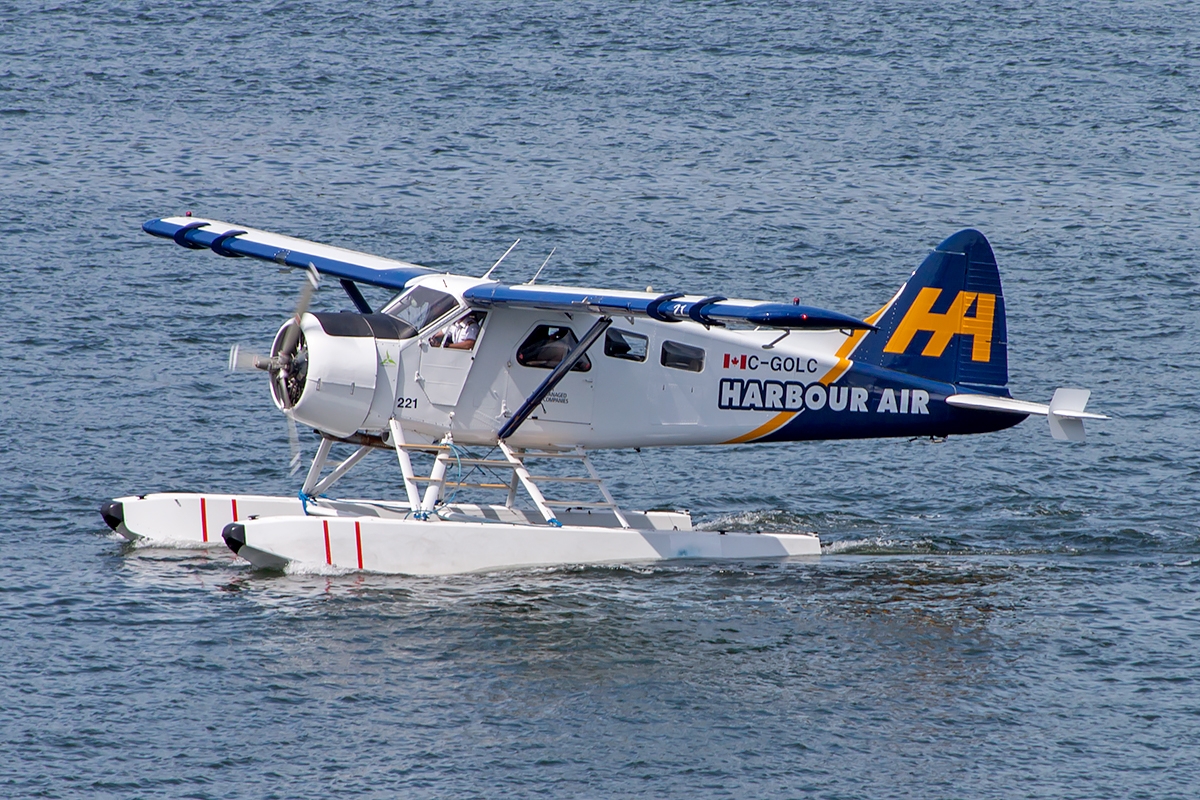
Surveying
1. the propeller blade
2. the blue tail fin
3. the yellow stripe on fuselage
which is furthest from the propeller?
the blue tail fin

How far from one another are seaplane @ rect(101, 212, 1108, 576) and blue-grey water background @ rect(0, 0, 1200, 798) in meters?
0.55

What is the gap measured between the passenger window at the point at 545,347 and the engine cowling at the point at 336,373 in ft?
5.21

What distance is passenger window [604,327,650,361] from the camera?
20.3 metres

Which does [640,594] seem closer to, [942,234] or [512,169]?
[942,234]

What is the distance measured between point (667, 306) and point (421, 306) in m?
3.74

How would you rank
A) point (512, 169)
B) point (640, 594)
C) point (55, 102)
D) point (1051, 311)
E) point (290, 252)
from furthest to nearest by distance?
1. point (55, 102)
2. point (512, 169)
3. point (1051, 311)
4. point (290, 252)
5. point (640, 594)

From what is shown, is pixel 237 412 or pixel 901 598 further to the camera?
pixel 237 412

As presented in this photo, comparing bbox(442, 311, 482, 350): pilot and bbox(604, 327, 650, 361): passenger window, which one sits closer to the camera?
bbox(442, 311, 482, 350): pilot

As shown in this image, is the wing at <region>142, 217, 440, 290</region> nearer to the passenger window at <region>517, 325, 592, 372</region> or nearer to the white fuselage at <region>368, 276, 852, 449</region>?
the white fuselage at <region>368, 276, 852, 449</region>

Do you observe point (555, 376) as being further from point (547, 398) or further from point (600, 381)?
point (600, 381)

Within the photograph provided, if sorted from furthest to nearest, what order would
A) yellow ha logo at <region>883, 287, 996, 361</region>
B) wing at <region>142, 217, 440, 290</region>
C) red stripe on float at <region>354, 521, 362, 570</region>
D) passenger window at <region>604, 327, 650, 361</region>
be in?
1. wing at <region>142, 217, 440, 290</region>
2. yellow ha logo at <region>883, 287, 996, 361</region>
3. passenger window at <region>604, 327, 650, 361</region>
4. red stripe on float at <region>354, 521, 362, 570</region>

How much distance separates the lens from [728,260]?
116 ft

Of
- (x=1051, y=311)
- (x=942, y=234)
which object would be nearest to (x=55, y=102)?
(x=942, y=234)

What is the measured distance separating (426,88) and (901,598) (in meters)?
32.8
